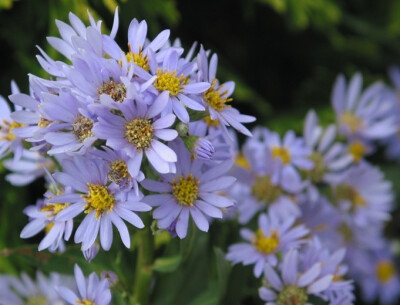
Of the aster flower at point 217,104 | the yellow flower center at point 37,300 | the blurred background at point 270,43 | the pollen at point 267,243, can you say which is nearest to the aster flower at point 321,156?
the blurred background at point 270,43

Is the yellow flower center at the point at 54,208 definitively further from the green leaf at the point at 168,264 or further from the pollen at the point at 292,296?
the pollen at the point at 292,296

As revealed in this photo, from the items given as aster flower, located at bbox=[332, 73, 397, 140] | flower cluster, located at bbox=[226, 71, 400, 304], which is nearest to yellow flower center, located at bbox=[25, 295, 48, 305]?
flower cluster, located at bbox=[226, 71, 400, 304]

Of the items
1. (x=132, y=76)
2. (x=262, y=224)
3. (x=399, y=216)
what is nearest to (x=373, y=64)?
(x=399, y=216)

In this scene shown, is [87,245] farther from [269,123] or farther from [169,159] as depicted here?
[269,123]

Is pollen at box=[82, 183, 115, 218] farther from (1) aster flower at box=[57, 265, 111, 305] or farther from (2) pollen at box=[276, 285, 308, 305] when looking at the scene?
(2) pollen at box=[276, 285, 308, 305]

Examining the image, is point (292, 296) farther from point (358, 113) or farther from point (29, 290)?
point (358, 113)
